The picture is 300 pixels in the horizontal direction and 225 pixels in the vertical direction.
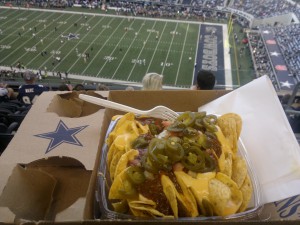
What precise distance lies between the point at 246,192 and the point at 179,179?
0.85 ft

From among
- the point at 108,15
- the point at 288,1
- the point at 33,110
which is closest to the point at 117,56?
the point at 108,15

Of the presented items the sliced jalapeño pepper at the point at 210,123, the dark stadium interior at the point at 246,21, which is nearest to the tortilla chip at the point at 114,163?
the sliced jalapeño pepper at the point at 210,123

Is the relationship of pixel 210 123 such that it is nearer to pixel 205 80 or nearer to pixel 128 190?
pixel 128 190

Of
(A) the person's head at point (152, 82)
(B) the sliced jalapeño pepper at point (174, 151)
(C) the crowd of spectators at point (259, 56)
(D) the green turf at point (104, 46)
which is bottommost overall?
(D) the green turf at point (104, 46)

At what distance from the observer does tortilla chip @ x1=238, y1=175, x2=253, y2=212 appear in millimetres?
1112

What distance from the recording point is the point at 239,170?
1.22m

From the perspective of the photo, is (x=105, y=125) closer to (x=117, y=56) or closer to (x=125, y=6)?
(x=117, y=56)

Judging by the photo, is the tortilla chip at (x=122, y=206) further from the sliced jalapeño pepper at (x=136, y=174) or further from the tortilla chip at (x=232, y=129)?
the tortilla chip at (x=232, y=129)

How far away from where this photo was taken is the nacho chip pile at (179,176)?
3.47 ft

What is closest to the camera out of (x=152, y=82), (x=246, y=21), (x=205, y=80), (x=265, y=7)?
(x=152, y=82)

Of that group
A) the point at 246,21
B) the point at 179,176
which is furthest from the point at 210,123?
the point at 246,21

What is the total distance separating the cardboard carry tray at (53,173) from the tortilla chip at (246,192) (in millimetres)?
79

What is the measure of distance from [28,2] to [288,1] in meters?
20.7

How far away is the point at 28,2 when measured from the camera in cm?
2430
